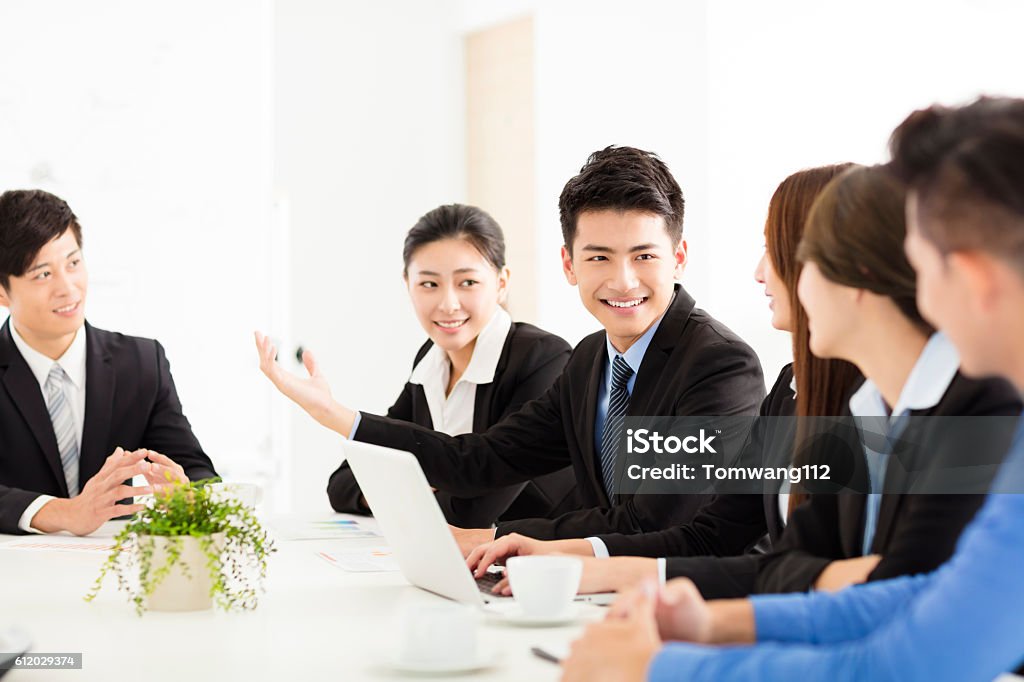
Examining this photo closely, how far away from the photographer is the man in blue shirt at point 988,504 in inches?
38.1

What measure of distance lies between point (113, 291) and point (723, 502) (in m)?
3.20

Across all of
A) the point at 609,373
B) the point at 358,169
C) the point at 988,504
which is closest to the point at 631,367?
the point at 609,373

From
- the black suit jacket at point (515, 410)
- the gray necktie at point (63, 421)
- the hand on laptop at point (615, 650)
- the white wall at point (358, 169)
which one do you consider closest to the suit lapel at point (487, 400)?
the black suit jacket at point (515, 410)

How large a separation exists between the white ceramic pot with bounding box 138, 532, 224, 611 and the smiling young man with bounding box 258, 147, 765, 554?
0.74 m

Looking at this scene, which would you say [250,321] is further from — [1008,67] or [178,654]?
[178,654]

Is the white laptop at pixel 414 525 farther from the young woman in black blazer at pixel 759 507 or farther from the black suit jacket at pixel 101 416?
the black suit jacket at pixel 101 416

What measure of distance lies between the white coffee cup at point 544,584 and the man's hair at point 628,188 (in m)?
1.21

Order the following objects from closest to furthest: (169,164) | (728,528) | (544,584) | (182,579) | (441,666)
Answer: (441,666)
(544,584)
(182,579)
(728,528)
(169,164)

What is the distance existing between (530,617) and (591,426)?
43.3 inches

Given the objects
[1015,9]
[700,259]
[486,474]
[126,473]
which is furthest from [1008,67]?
[126,473]

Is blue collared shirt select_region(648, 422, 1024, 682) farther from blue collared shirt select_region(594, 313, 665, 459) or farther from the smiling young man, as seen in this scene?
blue collared shirt select_region(594, 313, 665, 459)

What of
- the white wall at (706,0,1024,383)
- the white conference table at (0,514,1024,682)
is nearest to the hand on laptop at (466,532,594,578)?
the white conference table at (0,514,1024,682)

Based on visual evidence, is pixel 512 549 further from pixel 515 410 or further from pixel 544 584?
pixel 515 410

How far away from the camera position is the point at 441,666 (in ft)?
4.00
